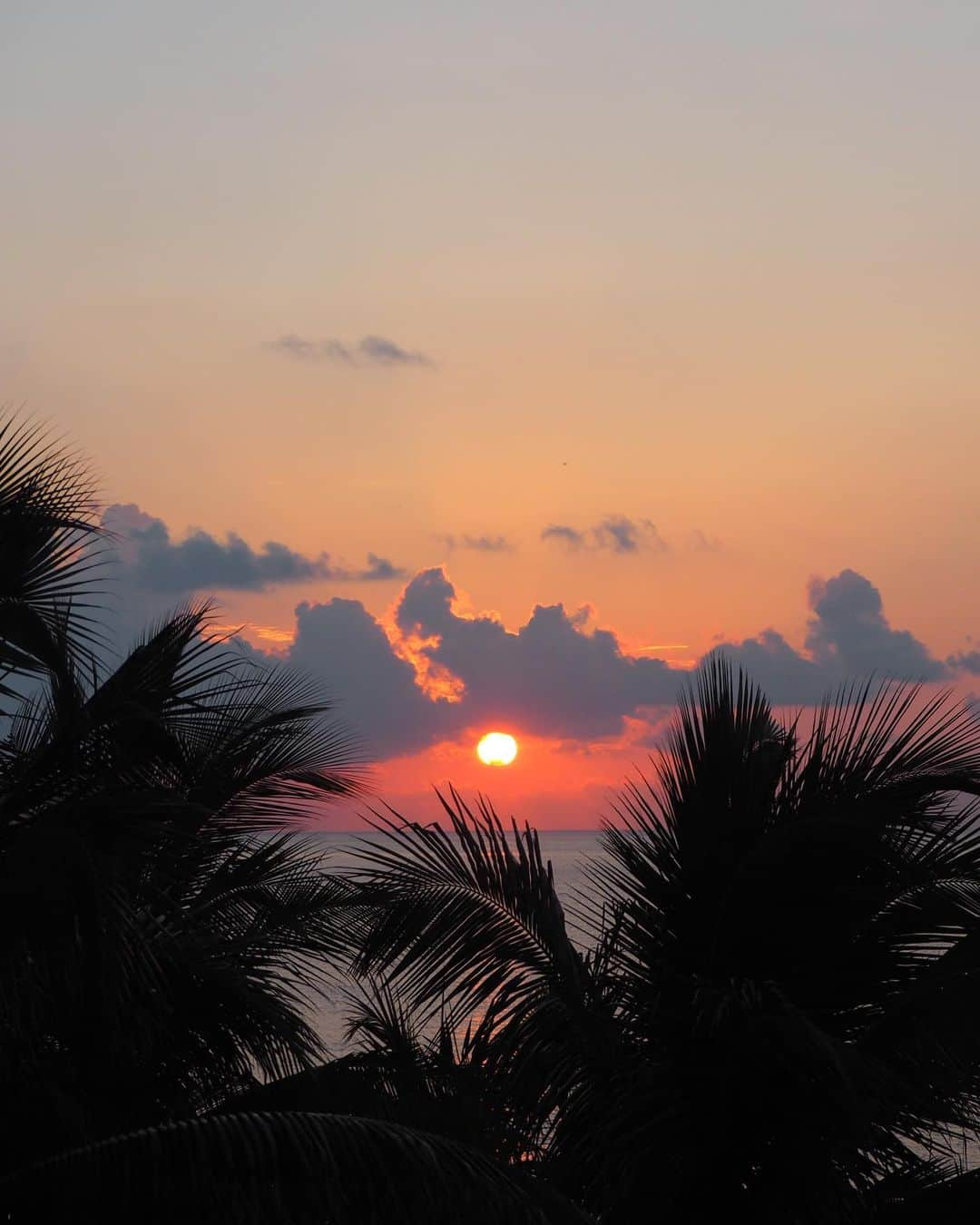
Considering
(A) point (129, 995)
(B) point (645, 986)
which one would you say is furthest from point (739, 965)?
(A) point (129, 995)

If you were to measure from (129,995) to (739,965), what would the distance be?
362 cm

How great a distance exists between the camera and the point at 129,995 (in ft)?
20.1

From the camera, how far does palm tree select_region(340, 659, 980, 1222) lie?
7598 mm

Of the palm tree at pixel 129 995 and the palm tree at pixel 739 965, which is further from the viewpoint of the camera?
the palm tree at pixel 739 965

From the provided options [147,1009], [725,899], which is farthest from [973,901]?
[147,1009]

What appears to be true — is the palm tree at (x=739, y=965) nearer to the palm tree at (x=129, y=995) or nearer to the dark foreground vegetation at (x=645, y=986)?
the dark foreground vegetation at (x=645, y=986)

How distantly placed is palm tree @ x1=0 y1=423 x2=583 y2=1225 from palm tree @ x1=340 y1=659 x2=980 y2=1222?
4.16 ft

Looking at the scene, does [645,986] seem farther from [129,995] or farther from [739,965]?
[129,995]

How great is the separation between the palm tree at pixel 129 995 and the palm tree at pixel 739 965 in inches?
49.9

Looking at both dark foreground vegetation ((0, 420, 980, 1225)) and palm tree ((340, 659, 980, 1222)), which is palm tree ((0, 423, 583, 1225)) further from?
palm tree ((340, 659, 980, 1222))

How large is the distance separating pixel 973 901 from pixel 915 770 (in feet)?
2.70

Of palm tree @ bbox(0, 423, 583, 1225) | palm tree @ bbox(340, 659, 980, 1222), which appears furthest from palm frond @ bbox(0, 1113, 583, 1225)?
palm tree @ bbox(340, 659, 980, 1222)

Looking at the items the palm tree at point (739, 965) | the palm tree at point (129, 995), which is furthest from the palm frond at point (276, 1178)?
the palm tree at point (739, 965)

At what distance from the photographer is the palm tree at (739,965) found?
7598 millimetres
